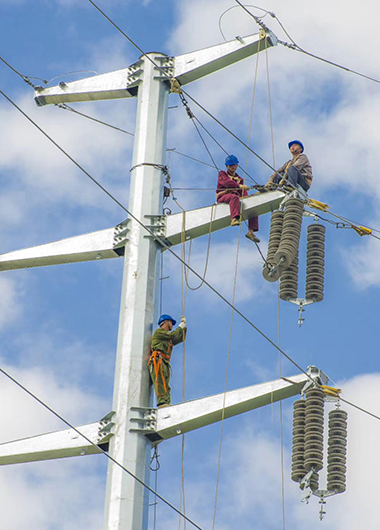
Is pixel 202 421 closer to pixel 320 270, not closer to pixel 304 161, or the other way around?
pixel 320 270

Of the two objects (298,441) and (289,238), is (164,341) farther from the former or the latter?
(298,441)

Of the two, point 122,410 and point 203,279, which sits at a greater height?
point 203,279

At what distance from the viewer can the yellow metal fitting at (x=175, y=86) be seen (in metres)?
20.0

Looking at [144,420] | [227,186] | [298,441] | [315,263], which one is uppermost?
[227,186]

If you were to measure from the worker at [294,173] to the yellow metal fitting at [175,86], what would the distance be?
5.74 ft

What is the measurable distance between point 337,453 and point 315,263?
2.73 meters

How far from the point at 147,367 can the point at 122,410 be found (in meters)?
0.72

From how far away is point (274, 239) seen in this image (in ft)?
60.4

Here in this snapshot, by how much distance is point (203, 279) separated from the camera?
1830cm

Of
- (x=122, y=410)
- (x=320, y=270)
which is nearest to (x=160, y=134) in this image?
(x=320, y=270)

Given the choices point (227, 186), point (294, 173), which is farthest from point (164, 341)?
point (294, 173)

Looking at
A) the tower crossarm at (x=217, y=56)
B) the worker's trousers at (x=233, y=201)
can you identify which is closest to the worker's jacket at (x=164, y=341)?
the worker's trousers at (x=233, y=201)

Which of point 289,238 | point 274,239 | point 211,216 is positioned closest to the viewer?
point 289,238

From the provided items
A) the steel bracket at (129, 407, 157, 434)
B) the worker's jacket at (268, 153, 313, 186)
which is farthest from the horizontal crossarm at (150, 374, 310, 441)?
the worker's jacket at (268, 153, 313, 186)
